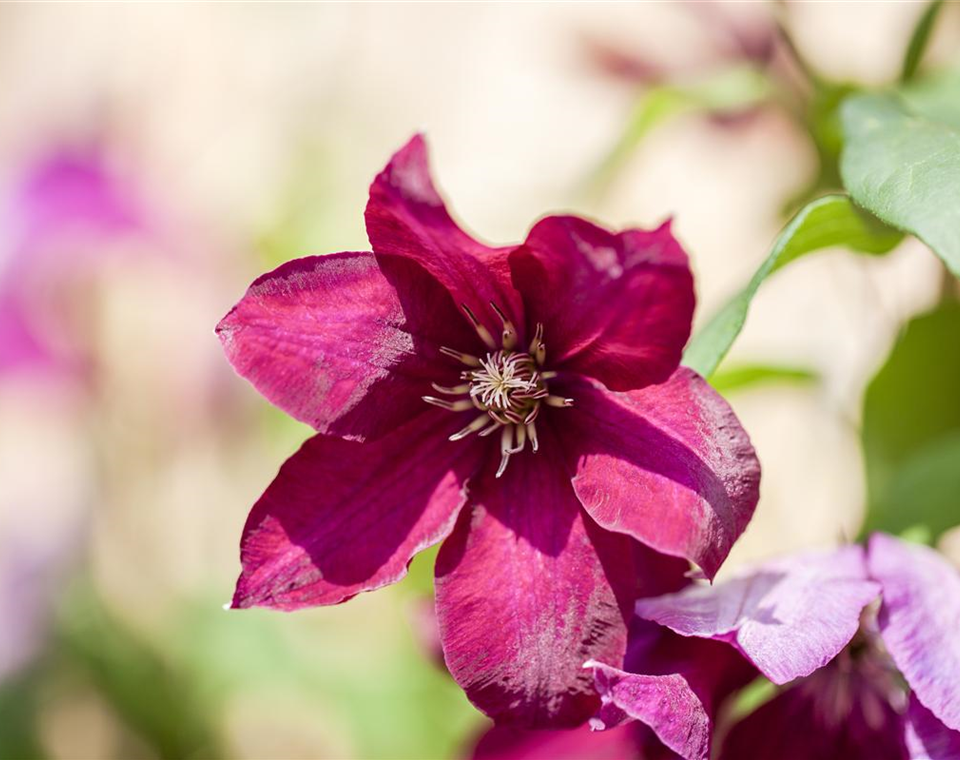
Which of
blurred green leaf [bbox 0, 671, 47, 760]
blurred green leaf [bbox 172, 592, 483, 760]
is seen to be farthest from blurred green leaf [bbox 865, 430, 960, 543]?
blurred green leaf [bbox 0, 671, 47, 760]

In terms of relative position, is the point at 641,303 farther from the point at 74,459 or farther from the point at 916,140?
the point at 74,459

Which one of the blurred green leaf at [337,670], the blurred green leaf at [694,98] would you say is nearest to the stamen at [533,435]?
the blurred green leaf at [694,98]

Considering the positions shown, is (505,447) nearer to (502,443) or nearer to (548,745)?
(502,443)

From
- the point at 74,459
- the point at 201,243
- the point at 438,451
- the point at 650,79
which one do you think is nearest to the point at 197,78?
the point at 201,243

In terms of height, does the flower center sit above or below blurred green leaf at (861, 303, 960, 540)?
above

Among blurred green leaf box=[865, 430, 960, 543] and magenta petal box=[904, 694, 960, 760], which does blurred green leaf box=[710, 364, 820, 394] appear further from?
magenta petal box=[904, 694, 960, 760]
